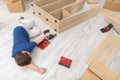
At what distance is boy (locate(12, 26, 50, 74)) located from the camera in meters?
1.07

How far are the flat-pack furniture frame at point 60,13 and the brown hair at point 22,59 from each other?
478 millimetres

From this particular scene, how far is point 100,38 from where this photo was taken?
1.46m

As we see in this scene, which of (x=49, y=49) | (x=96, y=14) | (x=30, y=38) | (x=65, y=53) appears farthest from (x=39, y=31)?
(x=96, y=14)

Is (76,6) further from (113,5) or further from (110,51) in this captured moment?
(110,51)

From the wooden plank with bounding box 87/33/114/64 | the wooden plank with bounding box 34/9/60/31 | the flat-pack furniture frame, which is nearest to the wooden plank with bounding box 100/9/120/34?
the flat-pack furniture frame

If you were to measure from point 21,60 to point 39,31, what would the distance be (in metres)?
0.47

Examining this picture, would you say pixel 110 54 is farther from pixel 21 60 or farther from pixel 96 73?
pixel 21 60

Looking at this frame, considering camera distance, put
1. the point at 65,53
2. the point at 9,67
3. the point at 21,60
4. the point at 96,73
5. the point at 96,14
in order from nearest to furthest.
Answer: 1. the point at 96,73
2. the point at 21,60
3. the point at 9,67
4. the point at 65,53
5. the point at 96,14

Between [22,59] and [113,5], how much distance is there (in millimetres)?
1351

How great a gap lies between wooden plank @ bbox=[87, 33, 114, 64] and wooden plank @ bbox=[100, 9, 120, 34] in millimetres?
149

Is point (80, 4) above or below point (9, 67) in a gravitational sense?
above

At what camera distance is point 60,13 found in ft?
5.20

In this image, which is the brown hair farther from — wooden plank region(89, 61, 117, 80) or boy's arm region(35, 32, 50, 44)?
wooden plank region(89, 61, 117, 80)

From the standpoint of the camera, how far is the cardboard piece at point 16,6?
1.62 metres
